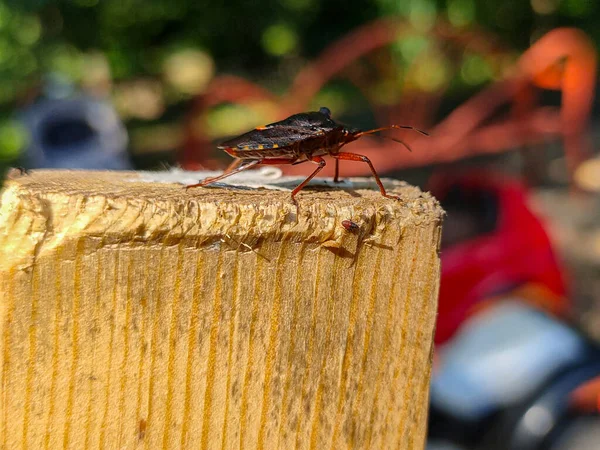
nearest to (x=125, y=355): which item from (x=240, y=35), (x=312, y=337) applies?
(x=312, y=337)

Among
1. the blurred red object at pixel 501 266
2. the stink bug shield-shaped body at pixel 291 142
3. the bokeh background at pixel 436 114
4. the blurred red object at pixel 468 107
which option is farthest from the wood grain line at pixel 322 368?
the blurred red object at pixel 468 107

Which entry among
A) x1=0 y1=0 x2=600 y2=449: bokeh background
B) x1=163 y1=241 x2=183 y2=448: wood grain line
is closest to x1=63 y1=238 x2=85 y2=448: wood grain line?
x1=163 y1=241 x2=183 y2=448: wood grain line

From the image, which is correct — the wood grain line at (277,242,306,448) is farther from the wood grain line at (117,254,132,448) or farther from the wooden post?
the wood grain line at (117,254,132,448)

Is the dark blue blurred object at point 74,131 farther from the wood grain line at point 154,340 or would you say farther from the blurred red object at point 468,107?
the wood grain line at point 154,340

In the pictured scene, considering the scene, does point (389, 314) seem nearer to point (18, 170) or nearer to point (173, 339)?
point (173, 339)

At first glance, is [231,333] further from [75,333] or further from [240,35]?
[240,35]
